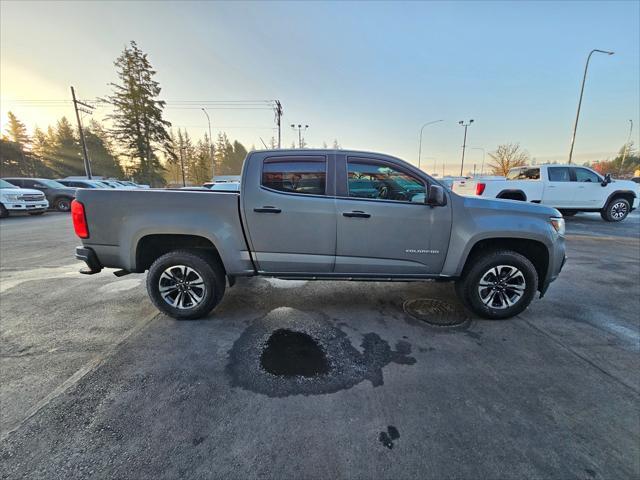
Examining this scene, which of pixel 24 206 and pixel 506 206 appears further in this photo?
pixel 24 206

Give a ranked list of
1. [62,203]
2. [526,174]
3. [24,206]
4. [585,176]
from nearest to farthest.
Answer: [585,176] < [526,174] < [24,206] < [62,203]

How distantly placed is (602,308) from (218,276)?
17.1 feet

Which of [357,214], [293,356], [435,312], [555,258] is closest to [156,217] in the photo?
[293,356]

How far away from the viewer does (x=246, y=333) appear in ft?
9.91

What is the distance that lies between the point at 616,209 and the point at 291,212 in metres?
14.2

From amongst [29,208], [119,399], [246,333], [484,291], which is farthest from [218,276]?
[29,208]

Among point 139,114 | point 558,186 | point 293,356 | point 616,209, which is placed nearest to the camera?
point 293,356

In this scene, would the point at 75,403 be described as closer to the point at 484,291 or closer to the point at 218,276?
the point at 218,276

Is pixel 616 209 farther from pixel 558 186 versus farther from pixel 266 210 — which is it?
pixel 266 210

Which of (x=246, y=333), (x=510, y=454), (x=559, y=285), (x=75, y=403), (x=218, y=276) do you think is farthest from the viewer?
(x=559, y=285)

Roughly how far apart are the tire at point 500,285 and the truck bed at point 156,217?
2808 millimetres

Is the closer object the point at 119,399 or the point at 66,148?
the point at 119,399

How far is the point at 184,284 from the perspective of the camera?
3.24 m

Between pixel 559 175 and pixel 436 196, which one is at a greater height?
pixel 559 175
